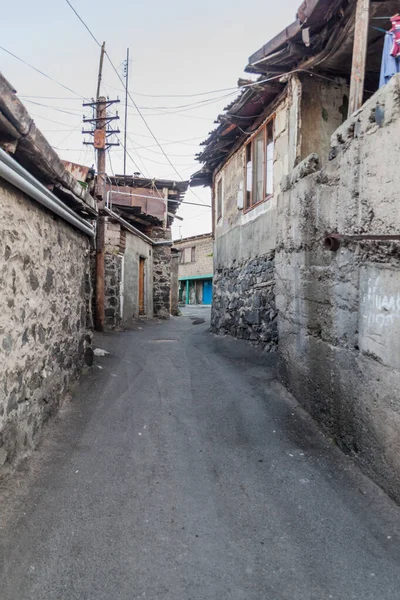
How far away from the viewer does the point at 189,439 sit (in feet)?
11.4

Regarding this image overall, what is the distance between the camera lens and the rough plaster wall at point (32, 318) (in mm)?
2746

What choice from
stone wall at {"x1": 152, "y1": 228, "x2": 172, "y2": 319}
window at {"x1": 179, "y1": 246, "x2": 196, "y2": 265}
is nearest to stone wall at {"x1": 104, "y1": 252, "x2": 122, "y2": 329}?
stone wall at {"x1": 152, "y1": 228, "x2": 172, "y2": 319}

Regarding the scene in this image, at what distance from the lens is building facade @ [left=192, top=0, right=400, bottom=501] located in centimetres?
265

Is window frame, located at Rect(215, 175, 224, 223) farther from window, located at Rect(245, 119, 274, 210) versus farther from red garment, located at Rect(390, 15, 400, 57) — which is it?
red garment, located at Rect(390, 15, 400, 57)

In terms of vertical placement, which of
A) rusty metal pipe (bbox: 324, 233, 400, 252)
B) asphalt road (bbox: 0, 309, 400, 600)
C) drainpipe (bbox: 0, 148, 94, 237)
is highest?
drainpipe (bbox: 0, 148, 94, 237)

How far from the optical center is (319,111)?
19.7 feet

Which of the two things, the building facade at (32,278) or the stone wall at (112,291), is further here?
the stone wall at (112,291)

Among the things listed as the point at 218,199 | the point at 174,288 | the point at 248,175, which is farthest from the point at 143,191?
the point at 248,175

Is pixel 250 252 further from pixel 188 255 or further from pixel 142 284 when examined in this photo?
pixel 188 255

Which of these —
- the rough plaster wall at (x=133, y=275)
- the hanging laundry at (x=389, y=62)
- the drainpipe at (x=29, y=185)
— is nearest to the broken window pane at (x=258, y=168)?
the hanging laundry at (x=389, y=62)

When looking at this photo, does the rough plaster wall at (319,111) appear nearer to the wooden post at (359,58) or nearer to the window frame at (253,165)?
the window frame at (253,165)

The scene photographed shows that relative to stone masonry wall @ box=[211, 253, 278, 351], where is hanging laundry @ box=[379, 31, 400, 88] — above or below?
above

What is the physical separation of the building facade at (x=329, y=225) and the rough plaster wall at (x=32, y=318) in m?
2.47

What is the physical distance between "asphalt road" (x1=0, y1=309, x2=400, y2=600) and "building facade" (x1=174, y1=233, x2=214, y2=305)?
24.0 metres
